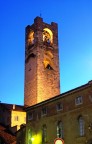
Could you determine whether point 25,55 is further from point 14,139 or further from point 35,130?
point 35,130

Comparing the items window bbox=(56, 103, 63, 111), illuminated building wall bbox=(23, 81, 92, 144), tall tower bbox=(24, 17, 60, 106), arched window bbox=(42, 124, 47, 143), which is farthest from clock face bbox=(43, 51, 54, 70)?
window bbox=(56, 103, 63, 111)

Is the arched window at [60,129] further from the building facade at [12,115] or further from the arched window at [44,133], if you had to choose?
the building facade at [12,115]

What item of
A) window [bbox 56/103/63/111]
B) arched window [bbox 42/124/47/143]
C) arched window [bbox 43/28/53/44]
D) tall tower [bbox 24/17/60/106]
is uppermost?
arched window [bbox 43/28/53/44]

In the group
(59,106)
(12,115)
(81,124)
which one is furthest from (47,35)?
(81,124)

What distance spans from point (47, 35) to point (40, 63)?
30.0 ft

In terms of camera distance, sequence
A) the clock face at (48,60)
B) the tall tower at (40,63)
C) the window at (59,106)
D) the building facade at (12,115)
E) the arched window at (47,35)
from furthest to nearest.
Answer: the arched window at (47,35) < the clock face at (48,60) < the tall tower at (40,63) < the building facade at (12,115) < the window at (59,106)

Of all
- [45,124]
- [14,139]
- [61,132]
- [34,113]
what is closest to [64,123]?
[61,132]

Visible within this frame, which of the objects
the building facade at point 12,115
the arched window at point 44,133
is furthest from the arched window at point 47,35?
the arched window at point 44,133

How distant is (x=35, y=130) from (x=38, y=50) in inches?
1103

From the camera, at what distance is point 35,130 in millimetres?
45969

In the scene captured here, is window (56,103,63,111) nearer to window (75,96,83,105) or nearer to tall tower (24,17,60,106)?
window (75,96,83,105)

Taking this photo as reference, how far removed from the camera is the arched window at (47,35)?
74.5m

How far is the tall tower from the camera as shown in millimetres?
68250

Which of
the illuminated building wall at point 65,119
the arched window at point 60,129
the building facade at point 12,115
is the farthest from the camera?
the building facade at point 12,115
